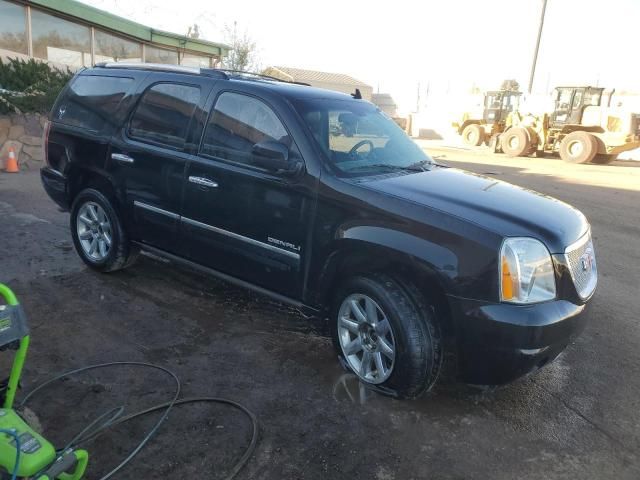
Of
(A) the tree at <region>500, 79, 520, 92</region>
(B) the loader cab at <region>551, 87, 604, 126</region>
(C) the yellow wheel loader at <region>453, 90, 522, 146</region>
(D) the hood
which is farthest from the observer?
Answer: (A) the tree at <region>500, 79, 520, 92</region>

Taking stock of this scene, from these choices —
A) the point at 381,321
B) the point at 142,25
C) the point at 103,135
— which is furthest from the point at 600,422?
the point at 142,25

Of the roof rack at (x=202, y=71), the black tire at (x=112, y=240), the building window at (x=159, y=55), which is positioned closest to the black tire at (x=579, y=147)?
the building window at (x=159, y=55)

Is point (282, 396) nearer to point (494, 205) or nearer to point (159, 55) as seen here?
point (494, 205)

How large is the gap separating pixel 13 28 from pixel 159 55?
6.99 meters

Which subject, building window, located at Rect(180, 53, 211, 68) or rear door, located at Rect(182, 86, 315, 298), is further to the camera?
building window, located at Rect(180, 53, 211, 68)

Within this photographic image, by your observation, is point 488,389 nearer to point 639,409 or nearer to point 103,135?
point 639,409

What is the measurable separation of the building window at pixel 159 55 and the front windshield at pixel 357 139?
61.9ft

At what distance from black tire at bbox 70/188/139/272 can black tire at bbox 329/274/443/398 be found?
8.58 ft

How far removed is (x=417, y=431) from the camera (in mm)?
3008

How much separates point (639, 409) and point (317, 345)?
7.05ft

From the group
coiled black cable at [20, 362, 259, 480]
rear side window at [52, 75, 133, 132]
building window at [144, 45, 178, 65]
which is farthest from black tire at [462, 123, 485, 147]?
coiled black cable at [20, 362, 259, 480]

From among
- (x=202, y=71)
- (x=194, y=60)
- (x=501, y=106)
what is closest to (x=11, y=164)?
(x=202, y=71)

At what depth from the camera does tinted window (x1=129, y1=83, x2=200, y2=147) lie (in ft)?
14.0

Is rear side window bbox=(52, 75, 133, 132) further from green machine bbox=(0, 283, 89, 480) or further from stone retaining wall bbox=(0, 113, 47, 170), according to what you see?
stone retaining wall bbox=(0, 113, 47, 170)
